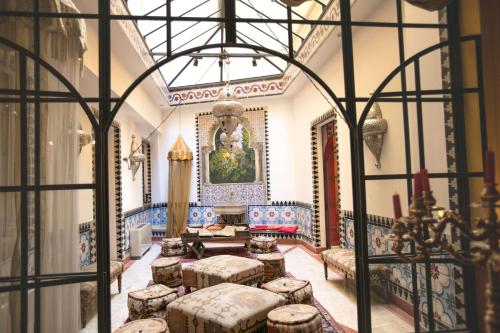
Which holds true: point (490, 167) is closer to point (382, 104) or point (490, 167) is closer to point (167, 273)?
point (382, 104)

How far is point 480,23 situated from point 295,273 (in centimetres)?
408

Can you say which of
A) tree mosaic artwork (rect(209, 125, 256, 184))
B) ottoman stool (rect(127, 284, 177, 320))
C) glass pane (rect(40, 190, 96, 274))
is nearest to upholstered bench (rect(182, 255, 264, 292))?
ottoman stool (rect(127, 284, 177, 320))

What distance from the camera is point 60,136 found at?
228cm

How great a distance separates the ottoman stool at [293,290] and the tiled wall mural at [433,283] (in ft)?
3.35

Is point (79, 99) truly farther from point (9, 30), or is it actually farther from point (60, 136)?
point (9, 30)

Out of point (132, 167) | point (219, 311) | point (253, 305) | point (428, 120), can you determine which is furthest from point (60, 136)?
point (132, 167)

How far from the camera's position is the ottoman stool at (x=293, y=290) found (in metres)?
3.34

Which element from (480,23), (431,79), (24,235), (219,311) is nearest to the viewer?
(24,235)

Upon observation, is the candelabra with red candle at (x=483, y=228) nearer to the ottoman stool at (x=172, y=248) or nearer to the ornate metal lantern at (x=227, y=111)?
the ornate metal lantern at (x=227, y=111)

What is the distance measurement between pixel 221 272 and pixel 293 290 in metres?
0.87

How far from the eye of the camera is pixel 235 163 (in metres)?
8.23

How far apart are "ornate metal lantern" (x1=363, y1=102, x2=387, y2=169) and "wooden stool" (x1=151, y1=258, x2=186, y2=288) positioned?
2873mm

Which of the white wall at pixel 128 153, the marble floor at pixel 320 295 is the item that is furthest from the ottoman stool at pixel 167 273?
the white wall at pixel 128 153

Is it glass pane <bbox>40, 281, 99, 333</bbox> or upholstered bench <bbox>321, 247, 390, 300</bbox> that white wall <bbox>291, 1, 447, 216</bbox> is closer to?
upholstered bench <bbox>321, 247, 390, 300</bbox>
